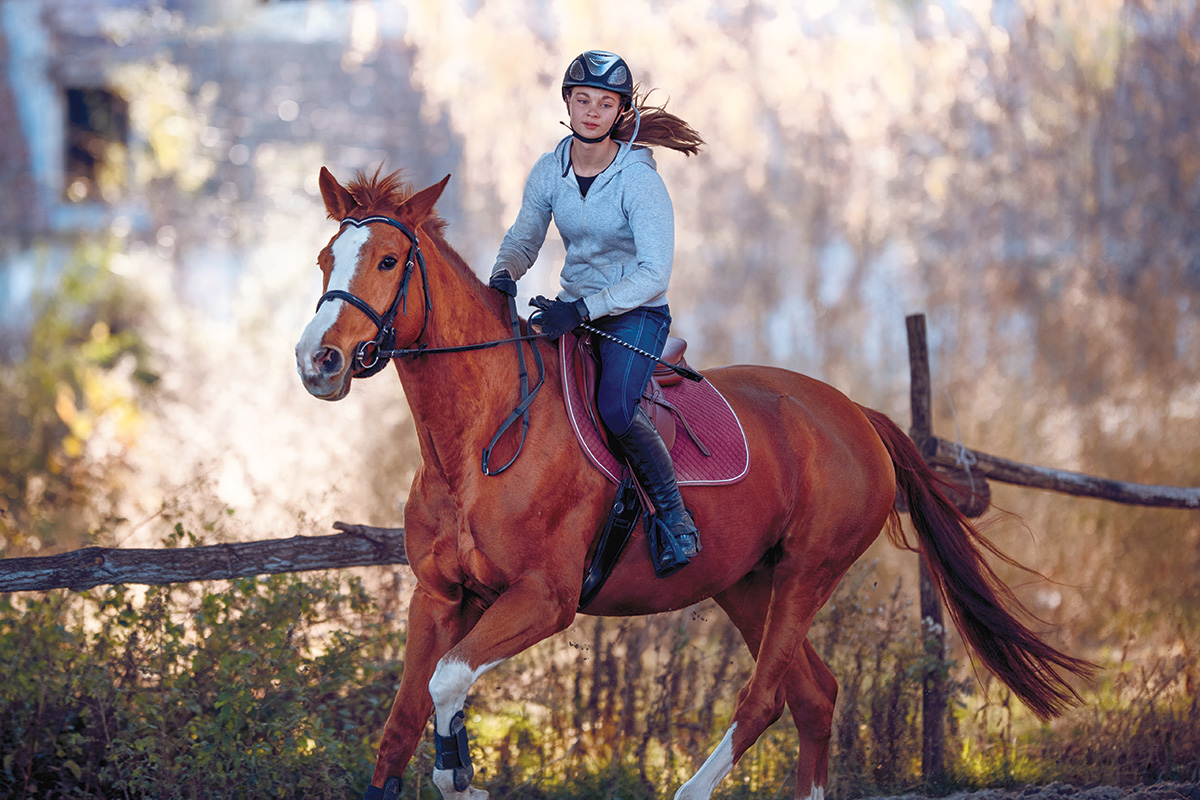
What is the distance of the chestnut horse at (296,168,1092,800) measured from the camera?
333cm

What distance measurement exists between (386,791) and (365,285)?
70.4 inches

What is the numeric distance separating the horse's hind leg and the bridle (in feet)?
5.09

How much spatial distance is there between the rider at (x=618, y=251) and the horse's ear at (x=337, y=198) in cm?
65

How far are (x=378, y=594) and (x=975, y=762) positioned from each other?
3461mm

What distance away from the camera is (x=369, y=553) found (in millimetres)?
4715

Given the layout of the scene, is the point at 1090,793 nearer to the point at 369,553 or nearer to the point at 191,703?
the point at 369,553

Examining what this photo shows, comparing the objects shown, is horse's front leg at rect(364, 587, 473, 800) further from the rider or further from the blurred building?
the blurred building

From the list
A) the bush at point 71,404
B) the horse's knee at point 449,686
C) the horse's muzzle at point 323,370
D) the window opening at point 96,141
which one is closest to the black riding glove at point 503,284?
the horse's muzzle at point 323,370

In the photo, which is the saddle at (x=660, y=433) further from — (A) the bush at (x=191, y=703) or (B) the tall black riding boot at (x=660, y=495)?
(A) the bush at (x=191, y=703)

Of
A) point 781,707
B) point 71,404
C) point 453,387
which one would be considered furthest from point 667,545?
point 71,404

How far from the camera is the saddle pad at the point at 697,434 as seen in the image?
3.81 meters

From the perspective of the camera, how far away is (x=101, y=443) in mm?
8555

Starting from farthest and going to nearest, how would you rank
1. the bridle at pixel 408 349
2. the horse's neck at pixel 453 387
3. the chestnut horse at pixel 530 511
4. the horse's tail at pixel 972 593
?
the horse's tail at pixel 972 593
the horse's neck at pixel 453 387
the chestnut horse at pixel 530 511
the bridle at pixel 408 349

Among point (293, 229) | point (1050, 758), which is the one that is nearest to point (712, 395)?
point (1050, 758)
